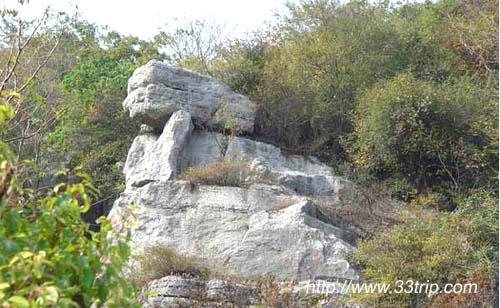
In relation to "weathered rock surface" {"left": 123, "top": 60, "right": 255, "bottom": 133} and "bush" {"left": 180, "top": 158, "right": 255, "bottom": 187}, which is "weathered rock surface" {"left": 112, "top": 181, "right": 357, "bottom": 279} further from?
"weathered rock surface" {"left": 123, "top": 60, "right": 255, "bottom": 133}

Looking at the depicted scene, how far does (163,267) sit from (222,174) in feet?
10.9

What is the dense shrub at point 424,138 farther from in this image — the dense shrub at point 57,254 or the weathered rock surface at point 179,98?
the dense shrub at point 57,254

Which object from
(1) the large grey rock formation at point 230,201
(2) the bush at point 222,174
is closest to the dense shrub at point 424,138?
(1) the large grey rock formation at point 230,201

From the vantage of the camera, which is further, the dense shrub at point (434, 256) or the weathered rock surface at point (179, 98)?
the weathered rock surface at point (179, 98)

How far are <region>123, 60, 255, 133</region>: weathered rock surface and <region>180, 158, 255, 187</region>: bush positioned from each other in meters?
1.82

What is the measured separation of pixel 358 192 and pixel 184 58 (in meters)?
8.24

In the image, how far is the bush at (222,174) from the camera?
1722 cm

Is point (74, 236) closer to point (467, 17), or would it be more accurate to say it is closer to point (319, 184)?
point (319, 184)

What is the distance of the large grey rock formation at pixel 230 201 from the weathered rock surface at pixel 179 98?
0.03 meters

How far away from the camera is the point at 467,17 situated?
23984 millimetres

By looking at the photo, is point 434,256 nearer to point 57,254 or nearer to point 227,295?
point 227,295

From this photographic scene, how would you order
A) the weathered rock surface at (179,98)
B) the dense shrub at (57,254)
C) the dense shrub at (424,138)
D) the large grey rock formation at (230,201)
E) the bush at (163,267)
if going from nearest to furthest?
the dense shrub at (57,254) → the bush at (163,267) → the large grey rock formation at (230,201) → the dense shrub at (424,138) → the weathered rock surface at (179,98)

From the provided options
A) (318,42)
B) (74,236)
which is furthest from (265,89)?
(74,236)

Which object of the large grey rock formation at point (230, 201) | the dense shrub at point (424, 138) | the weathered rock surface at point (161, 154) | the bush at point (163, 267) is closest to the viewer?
the bush at point (163, 267)
